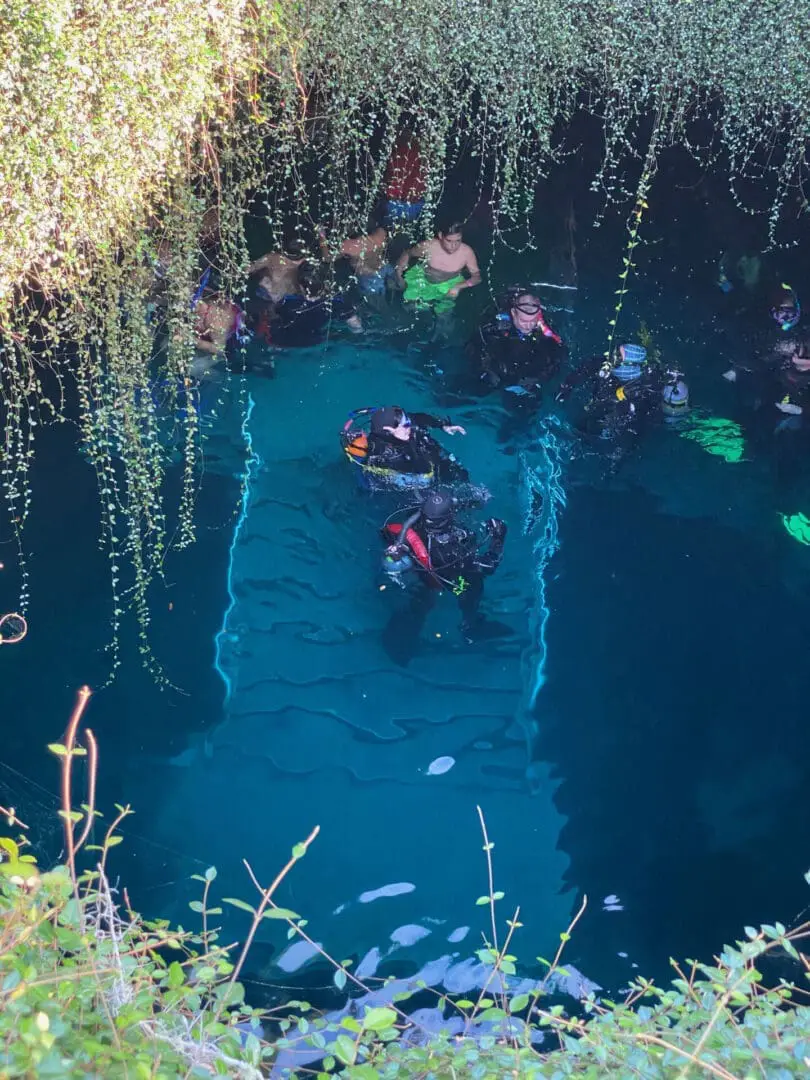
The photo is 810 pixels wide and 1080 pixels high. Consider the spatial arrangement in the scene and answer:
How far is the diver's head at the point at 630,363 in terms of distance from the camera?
5.54 metres

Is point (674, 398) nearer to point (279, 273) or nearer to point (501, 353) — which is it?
point (501, 353)

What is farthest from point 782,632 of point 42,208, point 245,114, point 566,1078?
point 42,208

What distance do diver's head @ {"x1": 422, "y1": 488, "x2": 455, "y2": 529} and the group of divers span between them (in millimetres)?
488

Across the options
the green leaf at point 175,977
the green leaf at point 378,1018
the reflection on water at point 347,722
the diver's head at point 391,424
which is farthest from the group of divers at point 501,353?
the green leaf at point 378,1018

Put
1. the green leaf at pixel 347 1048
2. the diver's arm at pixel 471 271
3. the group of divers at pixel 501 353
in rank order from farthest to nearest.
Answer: the diver's arm at pixel 471 271
the group of divers at pixel 501 353
the green leaf at pixel 347 1048

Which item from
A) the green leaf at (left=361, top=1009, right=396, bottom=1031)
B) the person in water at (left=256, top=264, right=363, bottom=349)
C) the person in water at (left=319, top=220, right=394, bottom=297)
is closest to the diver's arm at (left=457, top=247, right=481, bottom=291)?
the person in water at (left=319, top=220, right=394, bottom=297)

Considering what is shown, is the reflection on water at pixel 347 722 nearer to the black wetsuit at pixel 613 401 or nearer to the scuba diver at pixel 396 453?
the scuba diver at pixel 396 453

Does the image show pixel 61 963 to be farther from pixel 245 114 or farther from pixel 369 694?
pixel 245 114

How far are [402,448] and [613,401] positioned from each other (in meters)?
1.64

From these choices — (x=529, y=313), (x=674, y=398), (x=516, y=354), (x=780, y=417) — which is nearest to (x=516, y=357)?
(x=516, y=354)

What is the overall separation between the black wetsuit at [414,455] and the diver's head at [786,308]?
2.55 meters

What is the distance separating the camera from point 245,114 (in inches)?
153

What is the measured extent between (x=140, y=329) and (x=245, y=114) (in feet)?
4.09

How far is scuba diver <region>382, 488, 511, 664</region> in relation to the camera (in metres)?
4.39
